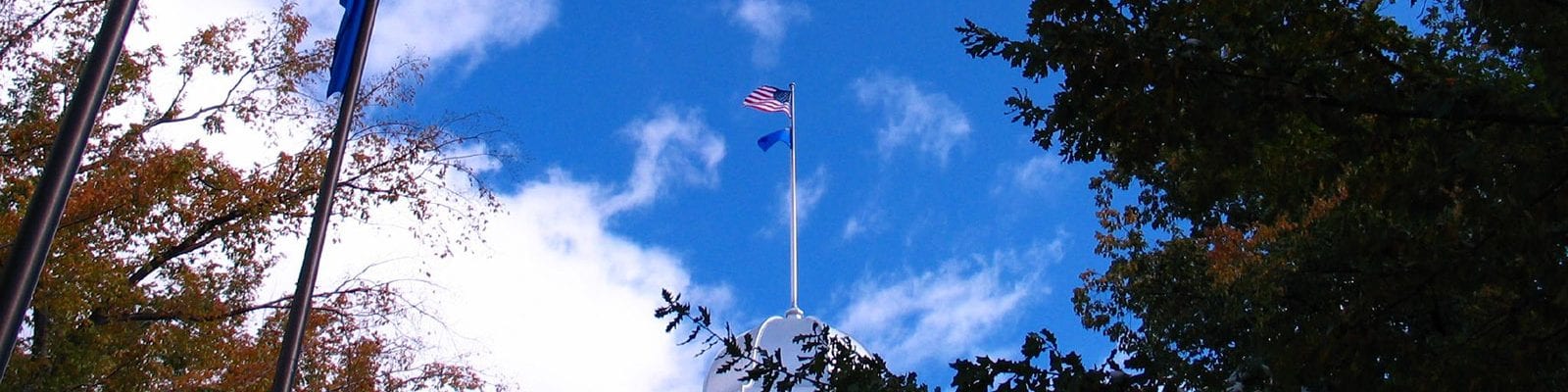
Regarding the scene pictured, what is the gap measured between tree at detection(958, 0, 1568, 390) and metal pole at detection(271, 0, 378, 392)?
5.27m

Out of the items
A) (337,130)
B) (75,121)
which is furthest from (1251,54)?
(337,130)

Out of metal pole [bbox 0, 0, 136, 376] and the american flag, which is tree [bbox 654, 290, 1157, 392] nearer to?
metal pole [bbox 0, 0, 136, 376]

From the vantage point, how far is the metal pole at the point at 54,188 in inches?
259

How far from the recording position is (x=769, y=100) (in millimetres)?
26562

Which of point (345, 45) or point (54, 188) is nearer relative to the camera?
point (54, 188)

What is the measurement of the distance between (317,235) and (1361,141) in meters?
7.06

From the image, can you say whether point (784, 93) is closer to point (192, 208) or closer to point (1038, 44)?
point (192, 208)

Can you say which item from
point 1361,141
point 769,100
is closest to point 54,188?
point 1361,141

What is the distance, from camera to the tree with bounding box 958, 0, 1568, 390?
20.0 ft

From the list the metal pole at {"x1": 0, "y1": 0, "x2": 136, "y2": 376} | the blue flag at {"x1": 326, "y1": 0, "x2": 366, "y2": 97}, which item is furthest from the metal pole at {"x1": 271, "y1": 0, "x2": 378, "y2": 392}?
the metal pole at {"x1": 0, "y1": 0, "x2": 136, "y2": 376}

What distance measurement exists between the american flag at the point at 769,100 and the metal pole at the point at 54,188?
1895 centimetres

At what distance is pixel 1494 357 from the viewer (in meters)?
6.57

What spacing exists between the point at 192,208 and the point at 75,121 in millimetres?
10164

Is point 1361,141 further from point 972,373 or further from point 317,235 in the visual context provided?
point 317,235
